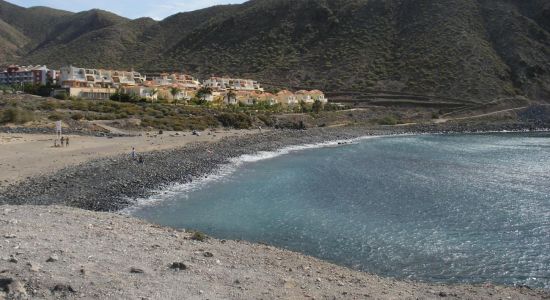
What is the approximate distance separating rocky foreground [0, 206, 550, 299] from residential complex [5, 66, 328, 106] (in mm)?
63256

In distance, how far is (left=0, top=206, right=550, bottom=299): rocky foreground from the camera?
10.0m

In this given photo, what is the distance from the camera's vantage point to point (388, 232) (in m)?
19.3

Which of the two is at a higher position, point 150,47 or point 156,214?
point 150,47

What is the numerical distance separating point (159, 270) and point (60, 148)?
26.5m

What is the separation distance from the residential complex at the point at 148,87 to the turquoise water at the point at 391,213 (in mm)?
43311

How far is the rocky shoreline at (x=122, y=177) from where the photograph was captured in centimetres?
2117

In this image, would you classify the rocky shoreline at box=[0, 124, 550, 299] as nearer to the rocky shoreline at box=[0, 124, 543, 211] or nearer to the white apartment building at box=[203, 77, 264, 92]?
the rocky shoreline at box=[0, 124, 543, 211]

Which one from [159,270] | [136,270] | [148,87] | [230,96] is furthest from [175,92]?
[136,270]

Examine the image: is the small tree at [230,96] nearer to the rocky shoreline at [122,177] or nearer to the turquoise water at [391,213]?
the rocky shoreline at [122,177]

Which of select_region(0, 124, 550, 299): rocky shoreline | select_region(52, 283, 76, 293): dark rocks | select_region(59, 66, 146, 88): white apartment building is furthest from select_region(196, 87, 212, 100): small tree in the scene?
select_region(52, 283, 76, 293): dark rocks

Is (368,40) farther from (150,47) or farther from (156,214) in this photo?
(156,214)

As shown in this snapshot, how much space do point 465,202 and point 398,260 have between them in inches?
429

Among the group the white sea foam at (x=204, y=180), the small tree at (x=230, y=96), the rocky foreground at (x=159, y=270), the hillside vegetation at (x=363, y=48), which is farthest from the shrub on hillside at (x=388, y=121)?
the rocky foreground at (x=159, y=270)

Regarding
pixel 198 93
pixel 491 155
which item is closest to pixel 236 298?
pixel 491 155
